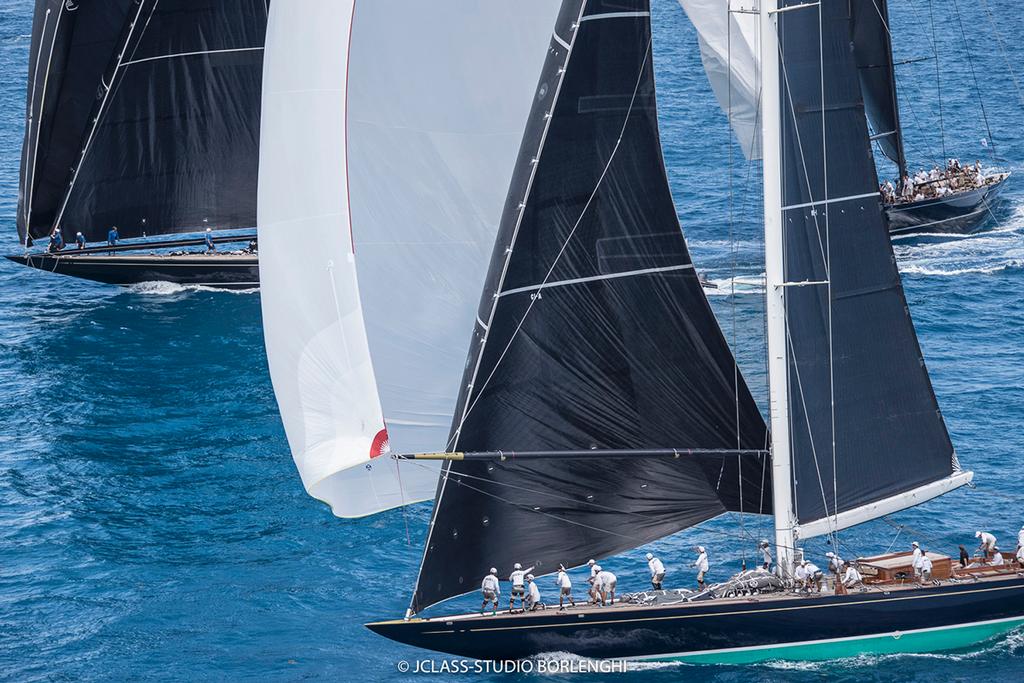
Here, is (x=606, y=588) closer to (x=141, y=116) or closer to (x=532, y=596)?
(x=532, y=596)

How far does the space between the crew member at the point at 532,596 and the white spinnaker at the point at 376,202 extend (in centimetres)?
480

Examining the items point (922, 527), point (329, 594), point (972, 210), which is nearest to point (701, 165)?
point (972, 210)

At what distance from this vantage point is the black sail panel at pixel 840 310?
41562mm

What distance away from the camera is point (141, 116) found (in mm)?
77688

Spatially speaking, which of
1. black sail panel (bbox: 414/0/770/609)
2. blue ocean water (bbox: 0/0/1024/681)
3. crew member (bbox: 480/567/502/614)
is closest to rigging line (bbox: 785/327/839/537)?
black sail panel (bbox: 414/0/770/609)

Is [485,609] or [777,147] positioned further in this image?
[485,609]

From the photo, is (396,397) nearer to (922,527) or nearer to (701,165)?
(922,527)

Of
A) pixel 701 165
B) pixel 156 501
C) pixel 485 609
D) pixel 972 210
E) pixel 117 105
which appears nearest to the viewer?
pixel 485 609

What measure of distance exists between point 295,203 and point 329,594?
47.9ft

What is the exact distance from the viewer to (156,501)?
5891 centimetres

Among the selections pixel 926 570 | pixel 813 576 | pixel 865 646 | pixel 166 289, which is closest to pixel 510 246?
pixel 813 576

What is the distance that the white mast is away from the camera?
40688 mm

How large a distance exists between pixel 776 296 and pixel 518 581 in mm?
10482

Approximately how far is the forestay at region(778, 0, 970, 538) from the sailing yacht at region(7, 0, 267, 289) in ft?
136
